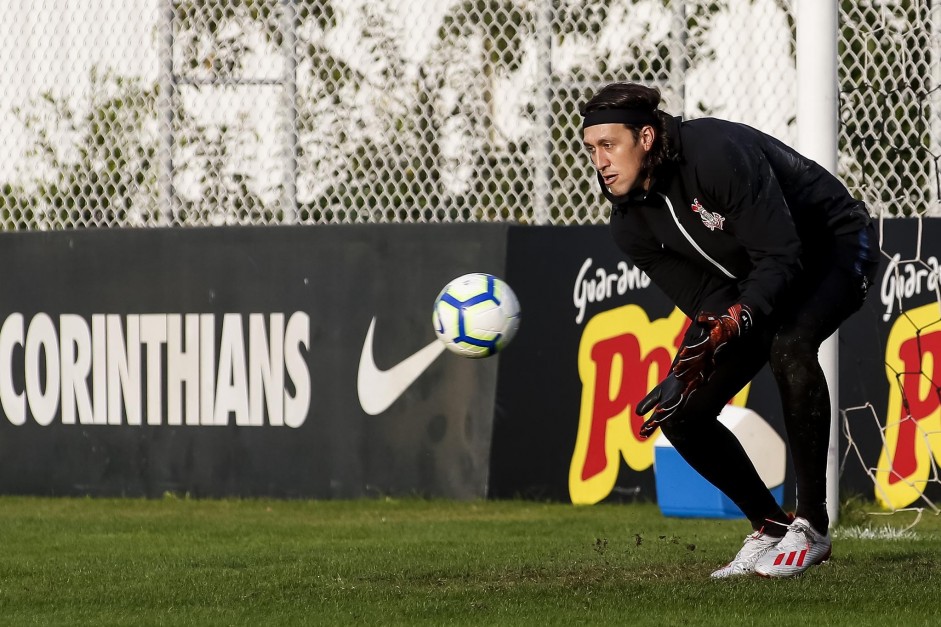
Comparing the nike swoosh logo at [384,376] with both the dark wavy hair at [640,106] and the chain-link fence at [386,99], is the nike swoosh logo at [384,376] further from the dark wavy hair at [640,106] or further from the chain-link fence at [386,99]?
the dark wavy hair at [640,106]

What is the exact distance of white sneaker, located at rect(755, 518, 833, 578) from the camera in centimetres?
518

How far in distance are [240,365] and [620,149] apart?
4936mm

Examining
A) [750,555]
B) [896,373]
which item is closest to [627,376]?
[896,373]

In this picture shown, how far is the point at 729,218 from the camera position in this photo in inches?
196

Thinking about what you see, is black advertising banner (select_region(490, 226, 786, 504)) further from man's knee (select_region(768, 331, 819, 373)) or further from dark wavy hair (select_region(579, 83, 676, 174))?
dark wavy hair (select_region(579, 83, 676, 174))

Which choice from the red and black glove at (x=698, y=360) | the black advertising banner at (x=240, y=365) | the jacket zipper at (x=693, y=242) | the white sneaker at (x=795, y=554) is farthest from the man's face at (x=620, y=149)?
the black advertising banner at (x=240, y=365)

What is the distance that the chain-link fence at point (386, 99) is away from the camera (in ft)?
28.4

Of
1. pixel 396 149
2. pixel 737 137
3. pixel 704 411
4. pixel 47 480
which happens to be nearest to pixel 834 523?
pixel 704 411

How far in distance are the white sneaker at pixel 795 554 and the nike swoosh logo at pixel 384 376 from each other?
3997 millimetres

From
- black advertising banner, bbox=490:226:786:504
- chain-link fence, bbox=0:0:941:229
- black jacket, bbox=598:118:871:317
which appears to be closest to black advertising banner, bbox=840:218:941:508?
chain-link fence, bbox=0:0:941:229

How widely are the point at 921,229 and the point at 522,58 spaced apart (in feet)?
8.65

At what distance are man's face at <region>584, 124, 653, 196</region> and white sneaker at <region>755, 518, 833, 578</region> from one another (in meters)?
1.37

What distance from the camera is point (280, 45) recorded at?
32.0ft

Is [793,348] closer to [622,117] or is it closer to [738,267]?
[738,267]
